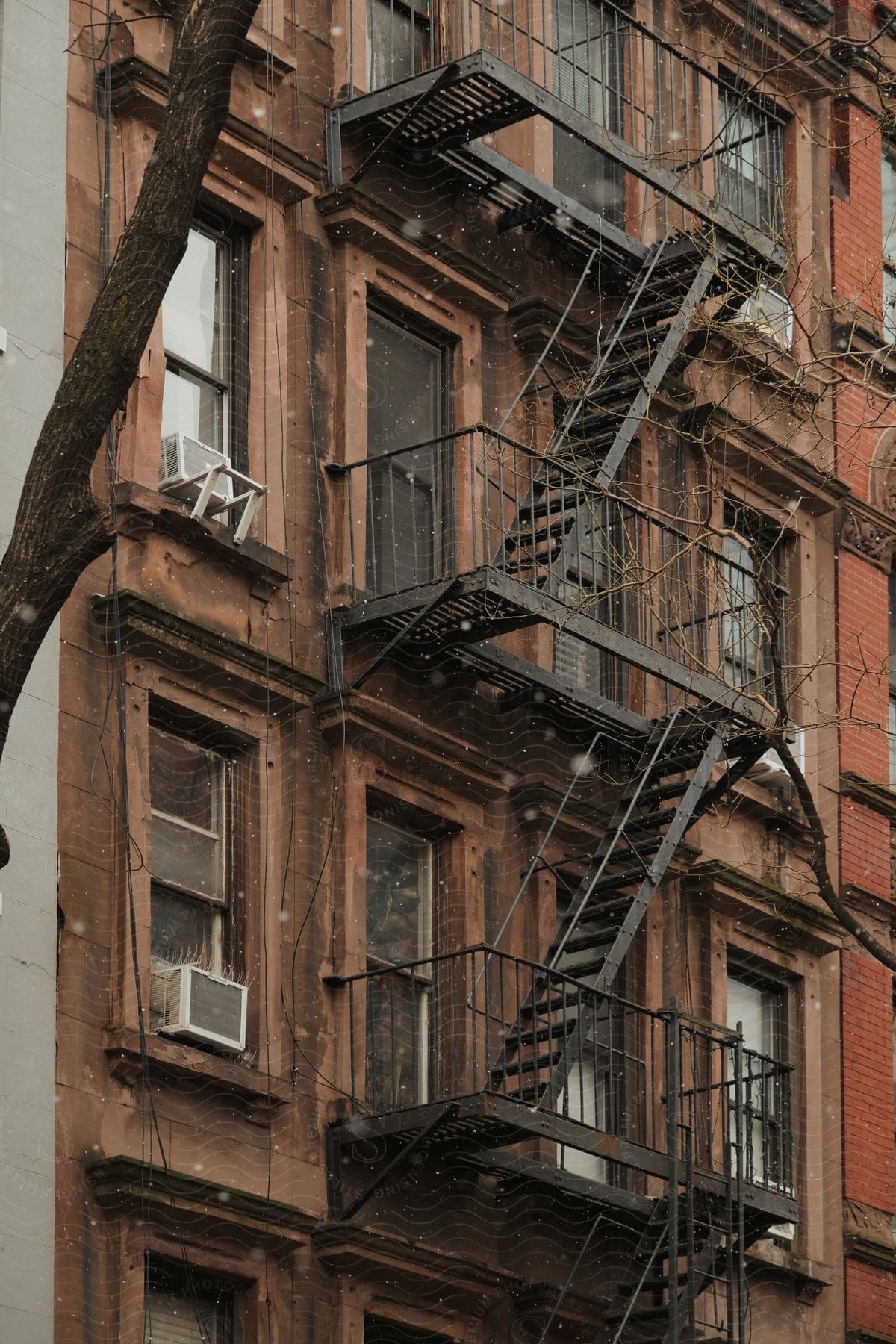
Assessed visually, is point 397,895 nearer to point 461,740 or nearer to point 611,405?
point 461,740

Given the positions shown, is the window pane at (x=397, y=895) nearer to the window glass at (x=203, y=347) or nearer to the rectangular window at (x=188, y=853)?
the rectangular window at (x=188, y=853)

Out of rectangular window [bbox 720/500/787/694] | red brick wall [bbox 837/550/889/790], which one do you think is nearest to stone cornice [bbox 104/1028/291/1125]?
rectangular window [bbox 720/500/787/694]

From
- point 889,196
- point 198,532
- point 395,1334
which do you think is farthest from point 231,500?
point 889,196

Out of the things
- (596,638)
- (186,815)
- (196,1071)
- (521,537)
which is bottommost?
(196,1071)

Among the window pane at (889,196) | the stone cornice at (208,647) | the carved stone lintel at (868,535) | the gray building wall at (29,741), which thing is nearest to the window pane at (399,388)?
the stone cornice at (208,647)

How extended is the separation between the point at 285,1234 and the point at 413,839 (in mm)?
3306

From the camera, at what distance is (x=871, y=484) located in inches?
960

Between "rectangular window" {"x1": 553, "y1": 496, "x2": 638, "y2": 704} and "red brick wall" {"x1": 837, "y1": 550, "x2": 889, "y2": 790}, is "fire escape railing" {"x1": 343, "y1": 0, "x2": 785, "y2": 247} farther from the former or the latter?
"red brick wall" {"x1": 837, "y1": 550, "x2": 889, "y2": 790}

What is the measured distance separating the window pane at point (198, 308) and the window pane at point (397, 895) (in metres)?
3.17

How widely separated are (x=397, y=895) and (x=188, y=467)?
10.5ft

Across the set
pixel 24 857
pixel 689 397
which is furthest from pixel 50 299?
pixel 689 397

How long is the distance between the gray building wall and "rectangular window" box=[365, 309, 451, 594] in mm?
3168

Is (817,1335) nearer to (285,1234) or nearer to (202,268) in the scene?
(285,1234)

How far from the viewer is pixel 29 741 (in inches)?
615
